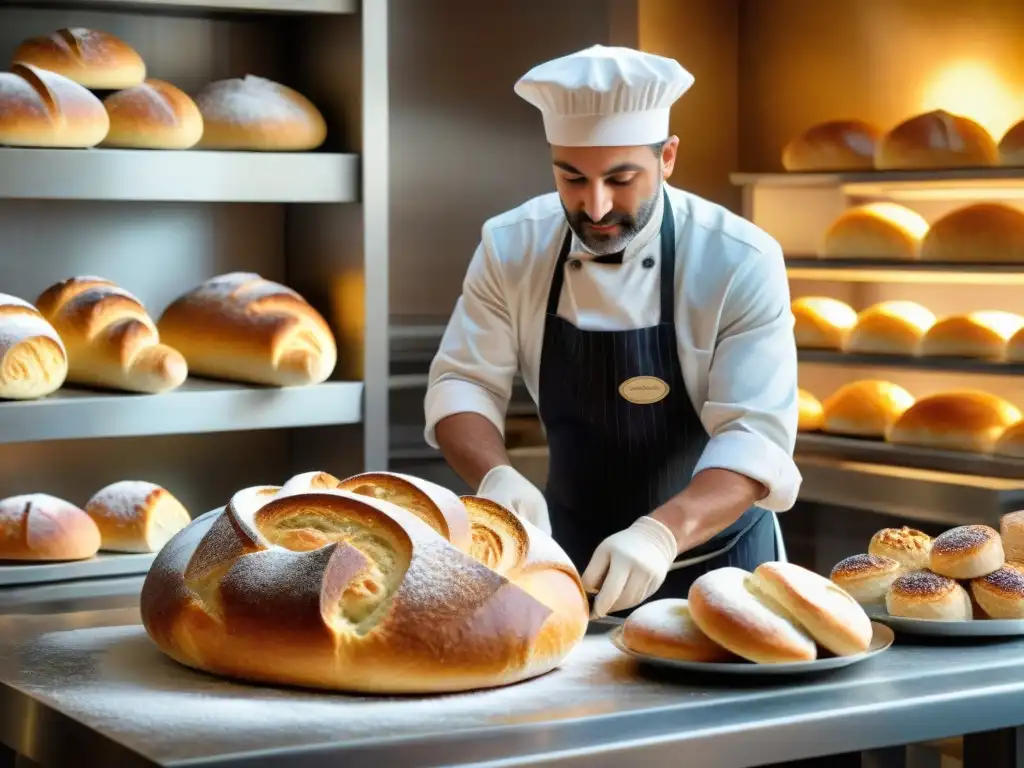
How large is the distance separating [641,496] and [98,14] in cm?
143

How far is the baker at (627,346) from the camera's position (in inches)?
89.9

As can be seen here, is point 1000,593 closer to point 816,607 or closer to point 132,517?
point 816,607

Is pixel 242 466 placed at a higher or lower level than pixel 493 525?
lower

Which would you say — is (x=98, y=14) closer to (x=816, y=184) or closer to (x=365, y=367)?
(x=365, y=367)

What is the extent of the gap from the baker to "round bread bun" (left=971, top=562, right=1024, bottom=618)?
426 millimetres

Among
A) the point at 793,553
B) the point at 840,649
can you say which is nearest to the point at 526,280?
the point at 840,649

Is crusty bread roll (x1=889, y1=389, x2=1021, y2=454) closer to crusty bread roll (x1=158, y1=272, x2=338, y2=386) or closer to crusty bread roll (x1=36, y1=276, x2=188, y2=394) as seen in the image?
crusty bread roll (x1=158, y1=272, x2=338, y2=386)

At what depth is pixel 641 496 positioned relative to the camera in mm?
Result: 2557

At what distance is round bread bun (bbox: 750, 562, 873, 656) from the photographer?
1587 mm

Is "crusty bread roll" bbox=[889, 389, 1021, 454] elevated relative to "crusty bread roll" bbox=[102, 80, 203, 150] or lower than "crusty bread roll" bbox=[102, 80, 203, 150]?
lower

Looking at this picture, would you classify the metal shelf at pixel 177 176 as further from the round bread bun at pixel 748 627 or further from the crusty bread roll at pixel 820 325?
the round bread bun at pixel 748 627

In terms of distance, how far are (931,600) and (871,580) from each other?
4.5 inches

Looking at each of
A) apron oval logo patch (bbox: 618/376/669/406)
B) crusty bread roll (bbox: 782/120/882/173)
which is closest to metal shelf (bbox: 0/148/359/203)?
apron oval logo patch (bbox: 618/376/669/406)

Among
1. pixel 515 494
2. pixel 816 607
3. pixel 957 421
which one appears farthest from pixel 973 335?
pixel 816 607
